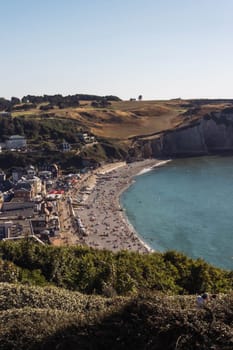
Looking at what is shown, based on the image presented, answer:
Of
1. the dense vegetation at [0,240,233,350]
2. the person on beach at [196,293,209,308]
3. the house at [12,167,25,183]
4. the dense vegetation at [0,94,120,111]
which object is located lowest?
the house at [12,167,25,183]

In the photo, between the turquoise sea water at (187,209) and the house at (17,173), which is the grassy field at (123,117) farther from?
the house at (17,173)

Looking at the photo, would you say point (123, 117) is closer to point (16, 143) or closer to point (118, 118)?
point (118, 118)

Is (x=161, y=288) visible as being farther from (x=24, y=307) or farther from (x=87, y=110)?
(x=87, y=110)

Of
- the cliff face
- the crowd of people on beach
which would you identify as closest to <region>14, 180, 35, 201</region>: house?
the crowd of people on beach

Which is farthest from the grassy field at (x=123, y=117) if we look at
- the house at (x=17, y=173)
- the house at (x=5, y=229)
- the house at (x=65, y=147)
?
the house at (x=5, y=229)

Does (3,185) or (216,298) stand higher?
(216,298)

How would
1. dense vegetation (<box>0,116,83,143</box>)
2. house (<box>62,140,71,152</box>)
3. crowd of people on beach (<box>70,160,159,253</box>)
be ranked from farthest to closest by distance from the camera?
dense vegetation (<box>0,116,83,143</box>), house (<box>62,140,71,152</box>), crowd of people on beach (<box>70,160,159,253</box>)

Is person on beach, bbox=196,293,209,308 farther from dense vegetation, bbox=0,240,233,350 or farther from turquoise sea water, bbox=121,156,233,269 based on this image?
turquoise sea water, bbox=121,156,233,269

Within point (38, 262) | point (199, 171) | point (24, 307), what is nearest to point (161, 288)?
point (38, 262)
